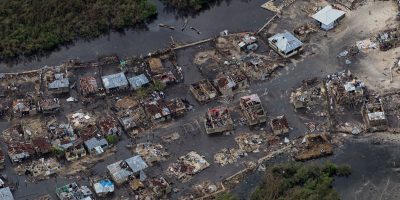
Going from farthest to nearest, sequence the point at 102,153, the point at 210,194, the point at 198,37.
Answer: the point at 198,37 → the point at 102,153 → the point at 210,194

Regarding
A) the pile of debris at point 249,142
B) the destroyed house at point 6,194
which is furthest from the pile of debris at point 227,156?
the destroyed house at point 6,194

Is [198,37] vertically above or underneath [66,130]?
above

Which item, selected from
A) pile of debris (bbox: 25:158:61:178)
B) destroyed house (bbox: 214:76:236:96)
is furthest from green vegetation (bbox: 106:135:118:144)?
destroyed house (bbox: 214:76:236:96)

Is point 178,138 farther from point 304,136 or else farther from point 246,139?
point 304,136

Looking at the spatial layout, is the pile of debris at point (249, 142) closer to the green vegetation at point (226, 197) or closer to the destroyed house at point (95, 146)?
the green vegetation at point (226, 197)

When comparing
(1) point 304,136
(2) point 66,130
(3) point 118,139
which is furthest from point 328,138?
(2) point 66,130

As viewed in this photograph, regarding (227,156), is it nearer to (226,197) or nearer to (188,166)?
(188,166)
